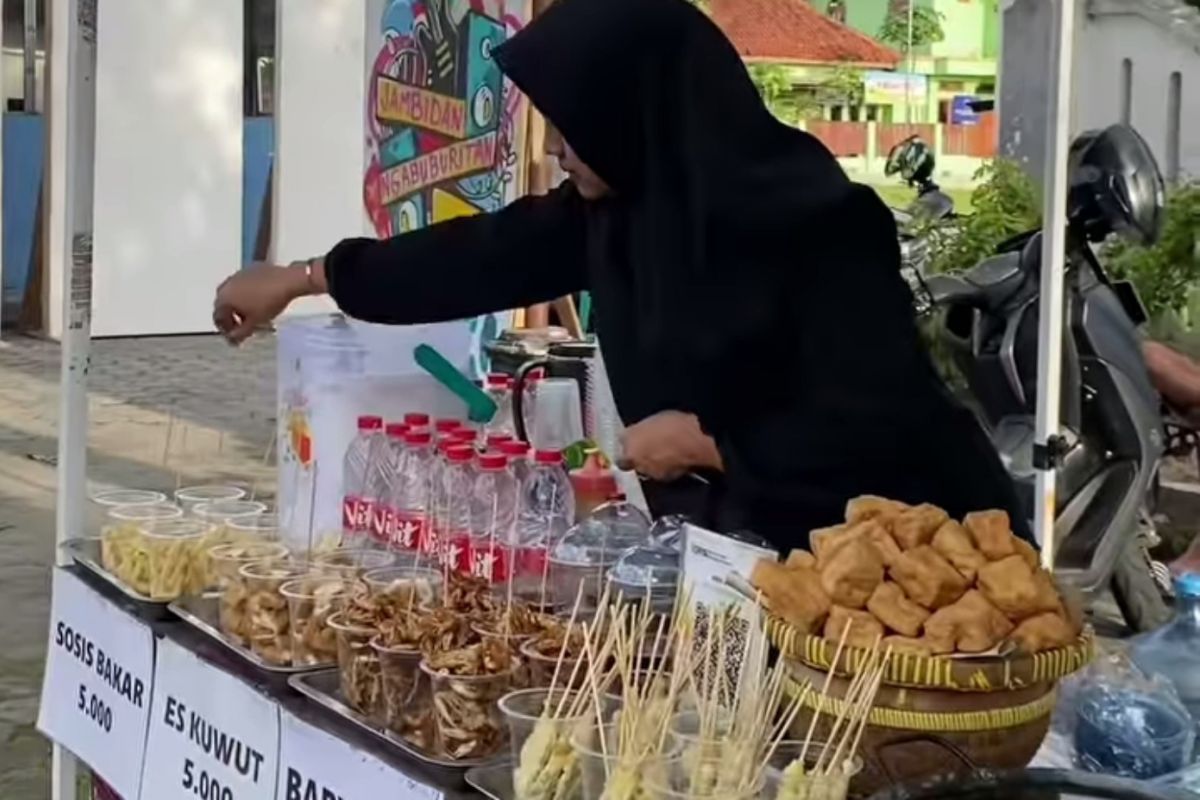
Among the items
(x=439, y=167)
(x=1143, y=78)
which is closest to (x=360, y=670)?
(x=439, y=167)

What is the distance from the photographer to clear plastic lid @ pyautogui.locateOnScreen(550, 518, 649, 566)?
7.13 feet

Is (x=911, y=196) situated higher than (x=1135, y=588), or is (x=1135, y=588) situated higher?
(x=911, y=196)

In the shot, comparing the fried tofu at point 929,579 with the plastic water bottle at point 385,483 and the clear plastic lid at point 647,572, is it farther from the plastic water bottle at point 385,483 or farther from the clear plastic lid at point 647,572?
the plastic water bottle at point 385,483

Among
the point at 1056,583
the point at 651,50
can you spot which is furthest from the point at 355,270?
the point at 1056,583

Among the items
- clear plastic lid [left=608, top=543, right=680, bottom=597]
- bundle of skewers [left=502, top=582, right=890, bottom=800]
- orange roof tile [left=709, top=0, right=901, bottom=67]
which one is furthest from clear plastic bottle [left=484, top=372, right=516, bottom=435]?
orange roof tile [left=709, top=0, right=901, bottom=67]

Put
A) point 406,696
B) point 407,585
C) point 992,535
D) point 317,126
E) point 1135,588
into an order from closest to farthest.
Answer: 1. point 992,535
2. point 406,696
3. point 407,585
4. point 1135,588
5. point 317,126

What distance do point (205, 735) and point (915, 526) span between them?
114 cm

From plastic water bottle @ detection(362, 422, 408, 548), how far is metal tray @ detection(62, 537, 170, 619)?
33 cm

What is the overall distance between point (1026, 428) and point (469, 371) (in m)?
1.79

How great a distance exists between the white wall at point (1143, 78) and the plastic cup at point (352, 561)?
12.1ft

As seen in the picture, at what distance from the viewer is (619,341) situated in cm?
233

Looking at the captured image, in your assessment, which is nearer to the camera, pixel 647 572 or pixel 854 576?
pixel 854 576

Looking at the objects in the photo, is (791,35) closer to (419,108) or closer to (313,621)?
(419,108)

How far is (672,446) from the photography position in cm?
207
